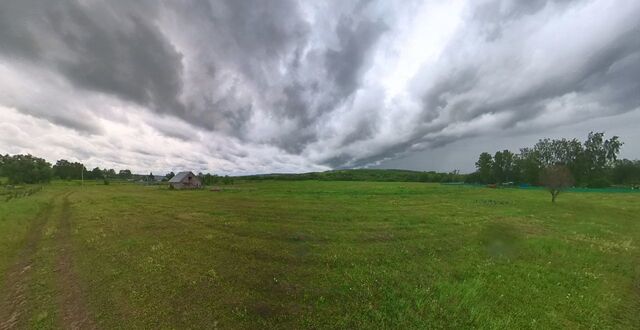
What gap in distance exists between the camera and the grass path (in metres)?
8.16

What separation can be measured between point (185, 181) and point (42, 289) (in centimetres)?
9095

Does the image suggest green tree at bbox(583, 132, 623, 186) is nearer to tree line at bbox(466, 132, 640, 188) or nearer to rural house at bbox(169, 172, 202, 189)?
tree line at bbox(466, 132, 640, 188)

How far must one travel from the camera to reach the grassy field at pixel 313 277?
8.59 meters

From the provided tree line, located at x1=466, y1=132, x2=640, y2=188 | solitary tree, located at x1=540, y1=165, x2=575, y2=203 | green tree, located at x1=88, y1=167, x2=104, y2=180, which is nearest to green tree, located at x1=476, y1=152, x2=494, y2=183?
tree line, located at x1=466, y1=132, x2=640, y2=188

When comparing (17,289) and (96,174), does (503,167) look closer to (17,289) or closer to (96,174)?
(17,289)

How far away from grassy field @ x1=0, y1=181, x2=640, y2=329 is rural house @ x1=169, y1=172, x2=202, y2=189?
73.8 m

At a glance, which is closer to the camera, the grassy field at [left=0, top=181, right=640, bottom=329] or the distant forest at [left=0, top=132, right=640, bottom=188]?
the grassy field at [left=0, top=181, right=640, bottom=329]

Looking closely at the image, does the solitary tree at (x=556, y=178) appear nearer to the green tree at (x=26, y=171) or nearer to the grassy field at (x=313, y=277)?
the grassy field at (x=313, y=277)

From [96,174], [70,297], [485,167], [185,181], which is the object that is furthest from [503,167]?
[96,174]

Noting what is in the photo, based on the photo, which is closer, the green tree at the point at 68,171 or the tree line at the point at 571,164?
the tree line at the point at 571,164

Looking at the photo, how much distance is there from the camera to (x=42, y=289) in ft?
33.9

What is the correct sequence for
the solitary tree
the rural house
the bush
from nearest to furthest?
1. the solitary tree
2. the rural house
3. the bush

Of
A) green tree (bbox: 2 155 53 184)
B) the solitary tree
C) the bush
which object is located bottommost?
the bush

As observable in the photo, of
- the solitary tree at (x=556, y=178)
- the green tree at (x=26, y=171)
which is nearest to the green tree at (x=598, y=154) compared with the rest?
the solitary tree at (x=556, y=178)
